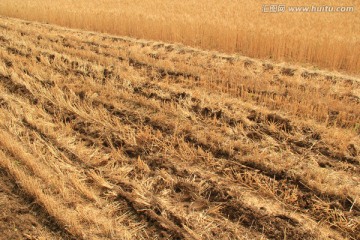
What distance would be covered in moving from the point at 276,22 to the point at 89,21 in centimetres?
630

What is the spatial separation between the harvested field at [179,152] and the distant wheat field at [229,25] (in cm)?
96

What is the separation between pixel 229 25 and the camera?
31.0 ft

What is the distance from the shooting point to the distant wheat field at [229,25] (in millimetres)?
7763

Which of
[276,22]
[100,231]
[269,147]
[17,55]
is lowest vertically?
[100,231]

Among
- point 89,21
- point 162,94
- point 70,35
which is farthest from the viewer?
point 89,21

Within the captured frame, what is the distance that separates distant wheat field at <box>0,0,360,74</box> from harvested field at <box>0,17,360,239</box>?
37.7 inches

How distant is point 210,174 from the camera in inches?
151

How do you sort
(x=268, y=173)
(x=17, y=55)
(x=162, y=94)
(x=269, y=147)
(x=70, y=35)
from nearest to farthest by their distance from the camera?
(x=268, y=173), (x=269, y=147), (x=162, y=94), (x=17, y=55), (x=70, y=35)

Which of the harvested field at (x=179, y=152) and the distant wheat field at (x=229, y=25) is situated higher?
the distant wheat field at (x=229, y=25)

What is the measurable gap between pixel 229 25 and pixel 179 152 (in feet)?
20.4

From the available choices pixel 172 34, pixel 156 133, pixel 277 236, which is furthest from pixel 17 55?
pixel 277 236

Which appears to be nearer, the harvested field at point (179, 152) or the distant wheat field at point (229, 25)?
the harvested field at point (179, 152)

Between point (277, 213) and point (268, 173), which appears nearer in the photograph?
point (277, 213)

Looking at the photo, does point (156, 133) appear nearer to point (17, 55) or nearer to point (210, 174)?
point (210, 174)
